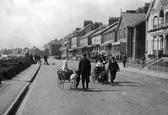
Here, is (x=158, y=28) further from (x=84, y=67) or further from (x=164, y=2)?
(x=84, y=67)

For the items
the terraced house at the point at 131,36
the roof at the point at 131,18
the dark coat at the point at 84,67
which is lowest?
the dark coat at the point at 84,67

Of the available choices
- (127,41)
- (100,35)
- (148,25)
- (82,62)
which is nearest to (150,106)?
(82,62)

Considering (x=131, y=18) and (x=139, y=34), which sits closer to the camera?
(x=139, y=34)

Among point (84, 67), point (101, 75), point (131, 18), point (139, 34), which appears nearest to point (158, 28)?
point (139, 34)

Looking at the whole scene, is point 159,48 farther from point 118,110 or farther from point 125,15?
point 118,110

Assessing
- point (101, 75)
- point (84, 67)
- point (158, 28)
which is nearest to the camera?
point (84, 67)

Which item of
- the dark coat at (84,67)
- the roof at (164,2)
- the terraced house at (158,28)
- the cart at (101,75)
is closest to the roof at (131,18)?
the terraced house at (158,28)

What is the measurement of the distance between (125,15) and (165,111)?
39.3m

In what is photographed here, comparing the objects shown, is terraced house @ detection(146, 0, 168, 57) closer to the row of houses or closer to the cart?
the row of houses

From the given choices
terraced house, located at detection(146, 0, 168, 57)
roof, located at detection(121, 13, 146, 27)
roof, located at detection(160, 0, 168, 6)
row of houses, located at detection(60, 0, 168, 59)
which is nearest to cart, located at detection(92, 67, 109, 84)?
terraced house, located at detection(146, 0, 168, 57)

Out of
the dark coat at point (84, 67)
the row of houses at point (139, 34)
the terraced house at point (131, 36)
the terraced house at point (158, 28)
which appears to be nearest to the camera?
the dark coat at point (84, 67)

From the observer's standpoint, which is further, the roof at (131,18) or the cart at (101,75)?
the roof at (131,18)

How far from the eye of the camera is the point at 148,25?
36.9 meters

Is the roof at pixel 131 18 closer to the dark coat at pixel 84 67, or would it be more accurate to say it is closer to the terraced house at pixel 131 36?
the terraced house at pixel 131 36
